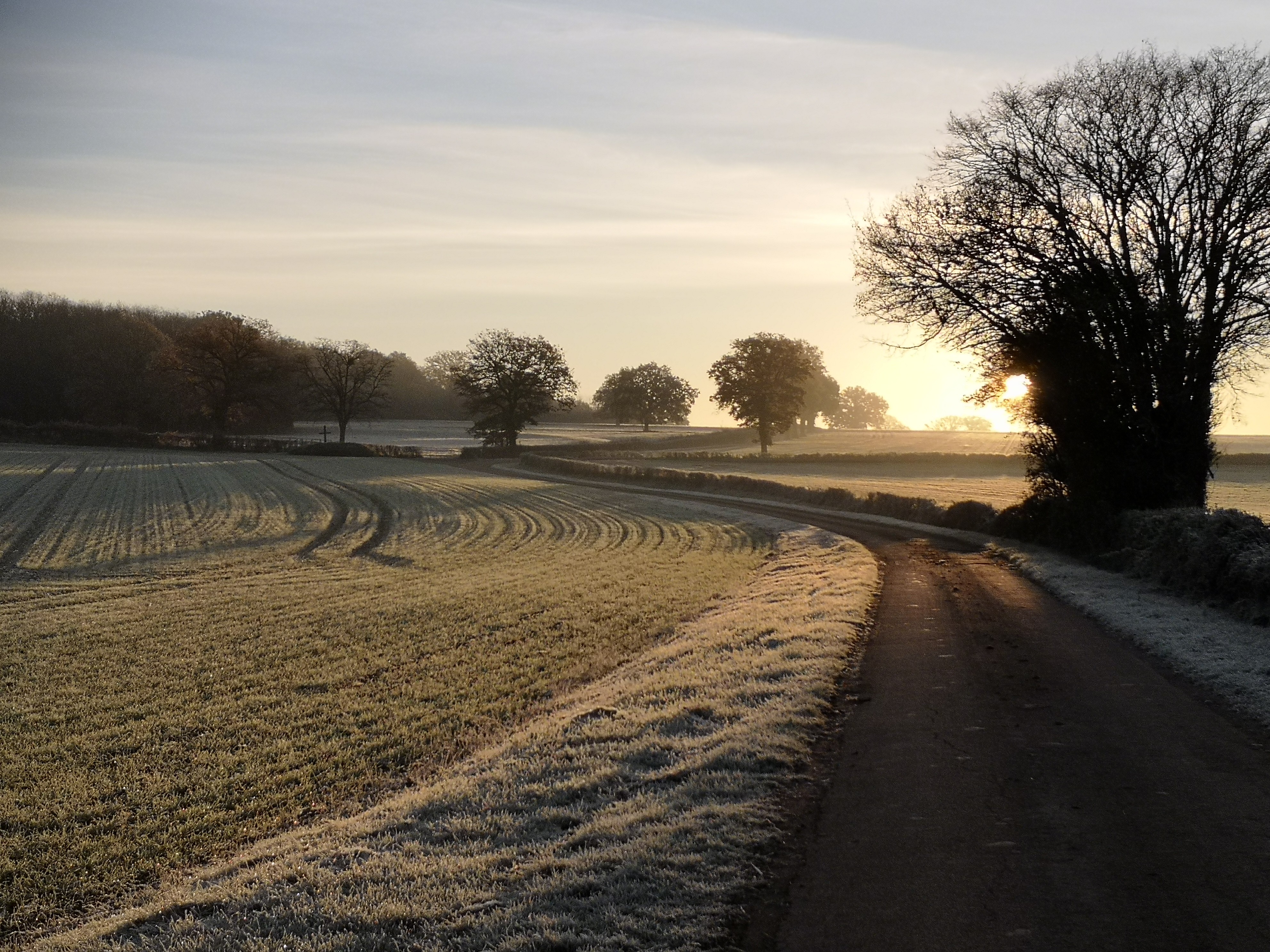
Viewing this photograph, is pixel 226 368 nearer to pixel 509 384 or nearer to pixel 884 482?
pixel 509 384

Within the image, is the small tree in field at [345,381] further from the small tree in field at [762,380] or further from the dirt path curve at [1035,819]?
the dirt path curve at [1035,819]

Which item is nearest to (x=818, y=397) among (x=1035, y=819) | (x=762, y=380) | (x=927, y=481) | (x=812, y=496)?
(x=762, y=380)

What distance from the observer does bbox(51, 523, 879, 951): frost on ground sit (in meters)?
5.41

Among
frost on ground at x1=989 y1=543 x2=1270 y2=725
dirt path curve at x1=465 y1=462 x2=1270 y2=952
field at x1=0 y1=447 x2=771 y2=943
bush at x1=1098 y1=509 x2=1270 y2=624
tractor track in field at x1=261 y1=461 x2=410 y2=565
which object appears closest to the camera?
dirt path curve at x1=465 y1=462 x2=1270 y2=952

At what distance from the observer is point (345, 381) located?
334 ft

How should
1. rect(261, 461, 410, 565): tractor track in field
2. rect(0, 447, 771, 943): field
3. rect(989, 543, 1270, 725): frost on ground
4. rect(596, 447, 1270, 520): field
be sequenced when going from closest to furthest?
1. rect(0, 447, 771, 943): field
2. rect(989, 543, 1270, 725): frost on ground
3. rect(261, 461, 410, 565): tractor track in field
4. rect(596, 447, 1270, 520): field

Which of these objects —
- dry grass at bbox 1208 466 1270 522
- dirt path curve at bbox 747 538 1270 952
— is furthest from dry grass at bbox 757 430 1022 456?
dirt path curve at bbox 747 538 1270 952

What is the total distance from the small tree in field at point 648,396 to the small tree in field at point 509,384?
1707 inches

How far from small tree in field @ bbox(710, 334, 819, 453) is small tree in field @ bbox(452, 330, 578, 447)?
55.9 feet

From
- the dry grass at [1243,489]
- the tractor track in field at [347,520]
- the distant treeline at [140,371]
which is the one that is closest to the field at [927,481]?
the dry grass at [1243,489]

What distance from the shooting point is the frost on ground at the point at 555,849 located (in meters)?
5.41

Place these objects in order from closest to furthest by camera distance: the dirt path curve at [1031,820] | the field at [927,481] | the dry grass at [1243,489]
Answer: the dirt path curve at [1031,820] < the dry grass at [1243,489] < the field at [927,481]

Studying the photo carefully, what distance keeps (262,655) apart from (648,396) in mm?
125458

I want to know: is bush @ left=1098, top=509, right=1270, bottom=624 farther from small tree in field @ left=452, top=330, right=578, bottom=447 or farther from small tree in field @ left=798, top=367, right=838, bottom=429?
small tree in field @ left=798, top=367, right=838, bottom=429
